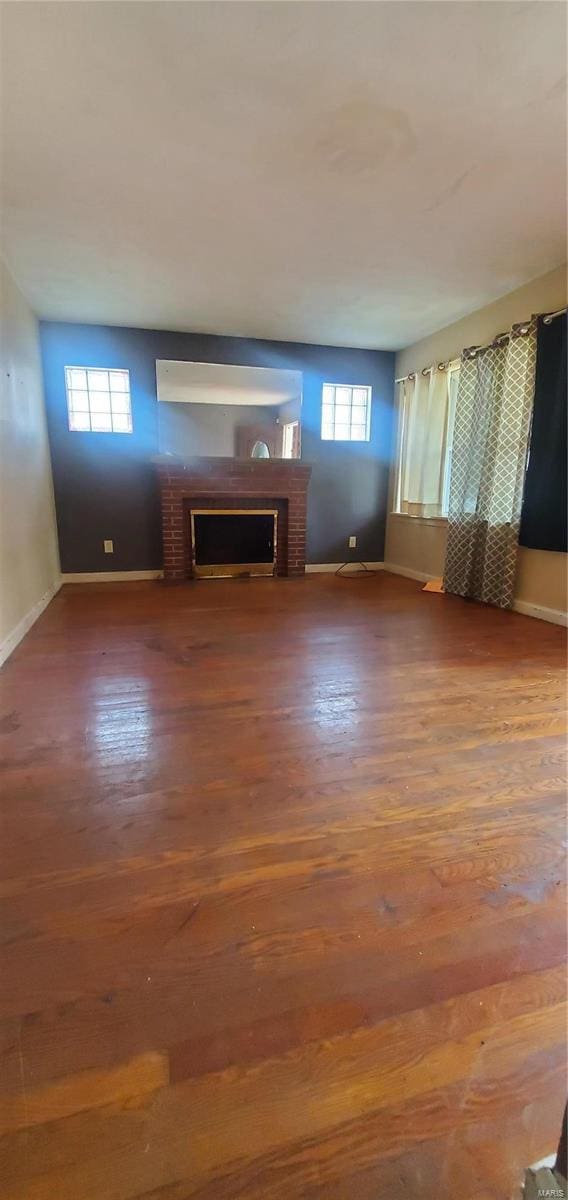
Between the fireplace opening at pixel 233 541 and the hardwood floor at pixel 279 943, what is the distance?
2.83m

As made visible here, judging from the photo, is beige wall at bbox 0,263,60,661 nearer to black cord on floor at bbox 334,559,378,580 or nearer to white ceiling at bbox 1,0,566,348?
white ceiling at bbox 1,0,566,348

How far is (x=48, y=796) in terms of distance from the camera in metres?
1.44

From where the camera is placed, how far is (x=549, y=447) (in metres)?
3.19

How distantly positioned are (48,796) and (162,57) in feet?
7.75

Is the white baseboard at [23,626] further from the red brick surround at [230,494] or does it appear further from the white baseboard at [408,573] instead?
the white baseboard at [408,573]

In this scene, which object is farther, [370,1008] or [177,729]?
[177,729]

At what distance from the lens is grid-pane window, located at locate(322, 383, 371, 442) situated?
16.6 ft

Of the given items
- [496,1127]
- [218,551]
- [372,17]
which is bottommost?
[496,1127]

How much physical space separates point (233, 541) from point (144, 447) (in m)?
1.23

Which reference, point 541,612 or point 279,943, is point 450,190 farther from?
point 279,943

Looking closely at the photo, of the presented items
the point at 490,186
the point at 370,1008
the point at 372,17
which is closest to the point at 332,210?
the point at 490,186

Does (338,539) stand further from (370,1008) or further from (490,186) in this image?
(370,1008)

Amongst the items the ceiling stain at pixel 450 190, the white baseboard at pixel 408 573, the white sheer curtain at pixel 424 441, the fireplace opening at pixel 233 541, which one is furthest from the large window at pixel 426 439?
the ceiling stain at pixel 450 190

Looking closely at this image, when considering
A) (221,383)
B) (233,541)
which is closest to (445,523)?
(233,541)
